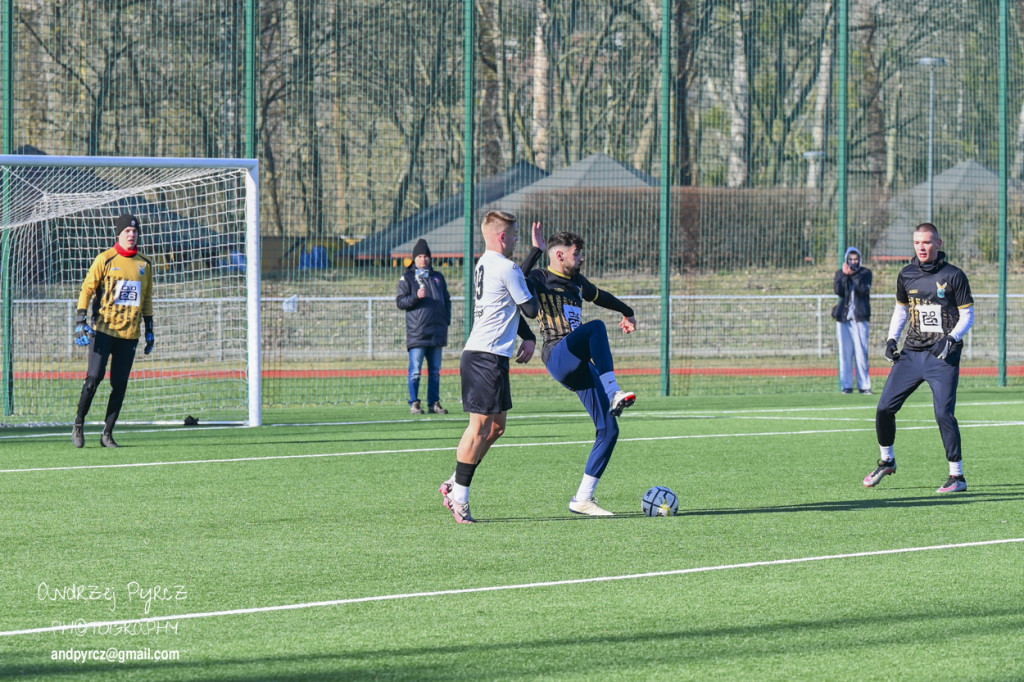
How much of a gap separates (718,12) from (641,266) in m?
4.21

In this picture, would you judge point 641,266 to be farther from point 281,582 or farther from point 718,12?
point 281,582

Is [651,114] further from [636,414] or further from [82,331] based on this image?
[82,331]

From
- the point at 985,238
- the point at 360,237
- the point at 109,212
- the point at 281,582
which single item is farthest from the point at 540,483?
the point at 985,238

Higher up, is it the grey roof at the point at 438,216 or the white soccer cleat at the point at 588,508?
the grey roof at the point at 438,216

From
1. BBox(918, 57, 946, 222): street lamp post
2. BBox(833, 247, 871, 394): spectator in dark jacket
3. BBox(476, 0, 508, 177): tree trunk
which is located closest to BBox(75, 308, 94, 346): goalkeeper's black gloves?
BBox(476, 0, 508, 177): tree trunk

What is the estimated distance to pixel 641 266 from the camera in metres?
21.0

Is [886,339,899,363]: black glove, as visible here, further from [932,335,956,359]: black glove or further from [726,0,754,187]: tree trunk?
[726,0,754,187]: tree trunk

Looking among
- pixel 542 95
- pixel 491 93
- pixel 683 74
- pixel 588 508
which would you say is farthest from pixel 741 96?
pixel 588 508

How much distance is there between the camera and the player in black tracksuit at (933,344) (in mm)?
10516

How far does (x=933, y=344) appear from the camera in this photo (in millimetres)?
10594

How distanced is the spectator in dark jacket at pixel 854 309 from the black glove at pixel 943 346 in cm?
967

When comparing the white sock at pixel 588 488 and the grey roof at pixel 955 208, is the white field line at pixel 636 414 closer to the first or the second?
the grey roof at pixel 955 208

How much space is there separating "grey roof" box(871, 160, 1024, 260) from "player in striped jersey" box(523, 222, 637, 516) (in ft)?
46.1

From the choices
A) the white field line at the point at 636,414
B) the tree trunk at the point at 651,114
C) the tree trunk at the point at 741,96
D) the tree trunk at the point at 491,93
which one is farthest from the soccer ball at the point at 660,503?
the tree trunk at the point at 741,96
